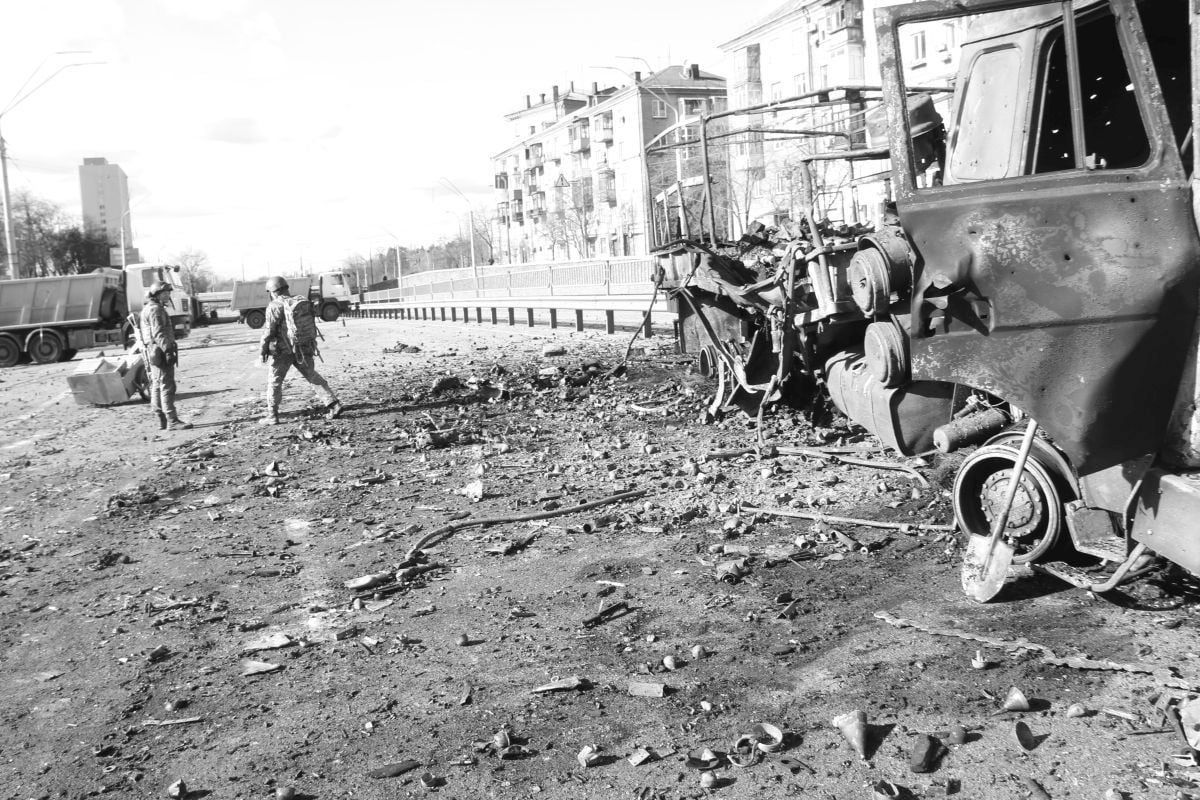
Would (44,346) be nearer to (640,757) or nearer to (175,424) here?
(175,424)

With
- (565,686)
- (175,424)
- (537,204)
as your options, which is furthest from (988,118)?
(537,204)

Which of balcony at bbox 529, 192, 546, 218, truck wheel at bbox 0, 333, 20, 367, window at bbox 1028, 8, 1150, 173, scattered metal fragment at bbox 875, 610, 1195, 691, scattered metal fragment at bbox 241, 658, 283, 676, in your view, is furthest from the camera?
balcony at bbox 529, 192, 546, 218

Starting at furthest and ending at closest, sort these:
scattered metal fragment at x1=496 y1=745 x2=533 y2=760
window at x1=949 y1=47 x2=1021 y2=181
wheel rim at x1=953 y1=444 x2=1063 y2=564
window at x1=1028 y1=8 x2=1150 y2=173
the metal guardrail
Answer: the metal guardrail → window at x1=949 y1=47 x2=1021 y2=181 → wheel rim at x1=953 y1=444 x2=1063 y2=564 → window at x1=1028 y1=8 x2=1150 y2=173 → scattered metal fragment at x1=496 y1=745 x2=533 y2=760

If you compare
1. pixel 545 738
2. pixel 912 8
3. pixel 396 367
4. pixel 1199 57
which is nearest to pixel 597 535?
pixel 545 738

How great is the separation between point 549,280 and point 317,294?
29508mm

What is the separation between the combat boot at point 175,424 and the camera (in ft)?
38.7

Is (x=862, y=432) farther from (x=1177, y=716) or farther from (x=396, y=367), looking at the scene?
(x=396, y=367)

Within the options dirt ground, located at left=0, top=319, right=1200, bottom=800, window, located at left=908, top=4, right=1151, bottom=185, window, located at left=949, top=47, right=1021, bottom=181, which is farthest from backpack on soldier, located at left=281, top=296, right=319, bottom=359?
window, located at left=908, top=4, right=1151, bottom=185

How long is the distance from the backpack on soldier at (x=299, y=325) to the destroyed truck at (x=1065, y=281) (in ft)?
28.4

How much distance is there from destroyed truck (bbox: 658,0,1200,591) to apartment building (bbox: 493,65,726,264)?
55.6 metres

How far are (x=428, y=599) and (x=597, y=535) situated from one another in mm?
1314

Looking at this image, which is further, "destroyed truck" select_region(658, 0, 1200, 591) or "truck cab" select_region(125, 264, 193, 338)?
"truck cab" select_region(125, 264, 193, 338)

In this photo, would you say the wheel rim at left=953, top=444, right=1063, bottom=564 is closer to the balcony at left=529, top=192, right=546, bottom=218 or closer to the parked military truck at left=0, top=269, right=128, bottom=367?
the parked military truck at left=0, top=269, right=128, bottom=367

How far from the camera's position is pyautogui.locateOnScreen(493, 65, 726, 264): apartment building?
71000 millimetres
